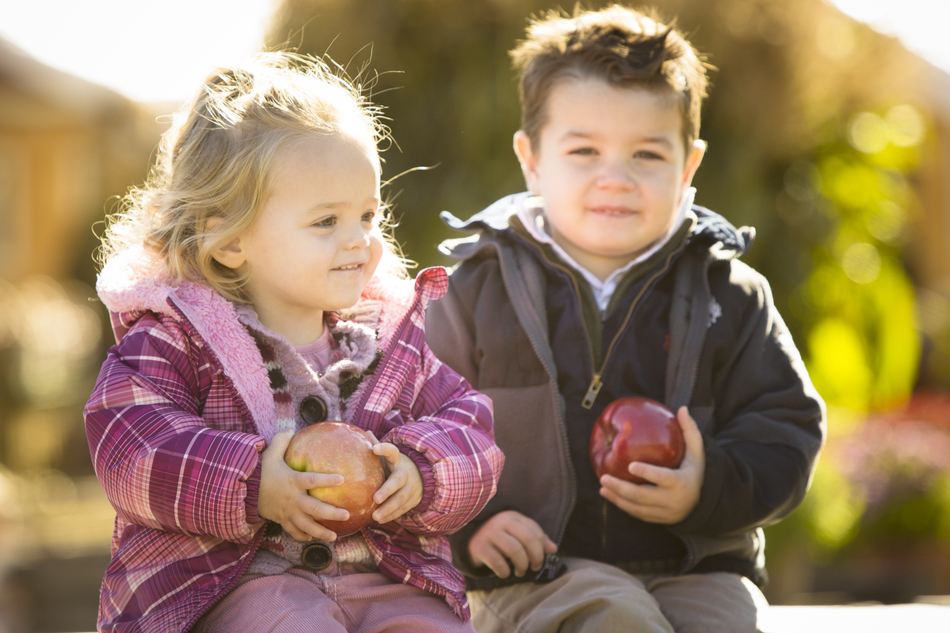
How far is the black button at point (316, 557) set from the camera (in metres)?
2.13

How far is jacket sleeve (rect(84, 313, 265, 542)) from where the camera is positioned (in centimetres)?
197

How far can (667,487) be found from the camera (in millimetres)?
2639

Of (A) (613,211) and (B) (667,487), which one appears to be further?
(A) (613,211)

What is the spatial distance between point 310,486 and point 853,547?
5745 mm

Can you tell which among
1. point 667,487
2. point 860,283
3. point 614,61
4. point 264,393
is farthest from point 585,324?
point 860,283

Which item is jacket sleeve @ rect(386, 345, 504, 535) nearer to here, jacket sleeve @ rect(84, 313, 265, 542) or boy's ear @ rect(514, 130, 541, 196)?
jacket sleeve @ rect(84, 313, 265, 542)

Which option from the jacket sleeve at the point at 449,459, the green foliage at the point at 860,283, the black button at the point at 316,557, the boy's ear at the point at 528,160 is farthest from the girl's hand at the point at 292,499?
the green foliage at the point at 860,283

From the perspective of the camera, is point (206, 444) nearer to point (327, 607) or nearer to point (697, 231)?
point (327, 607)

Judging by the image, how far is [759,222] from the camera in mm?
7305

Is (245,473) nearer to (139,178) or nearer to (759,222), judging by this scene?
(759,222)

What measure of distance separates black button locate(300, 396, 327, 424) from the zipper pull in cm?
97

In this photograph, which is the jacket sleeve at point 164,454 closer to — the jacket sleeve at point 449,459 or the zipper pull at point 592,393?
the jacket sleeve at point 449,459

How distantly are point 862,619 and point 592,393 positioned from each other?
4.98ft

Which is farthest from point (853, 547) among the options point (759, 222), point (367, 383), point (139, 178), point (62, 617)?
point (139, 178)
